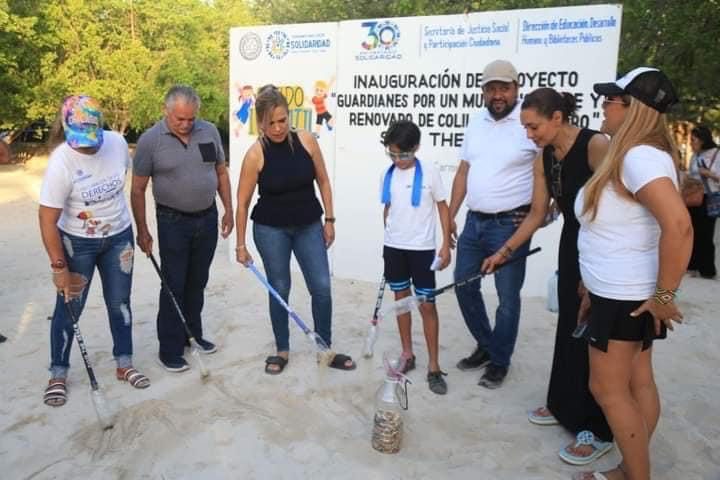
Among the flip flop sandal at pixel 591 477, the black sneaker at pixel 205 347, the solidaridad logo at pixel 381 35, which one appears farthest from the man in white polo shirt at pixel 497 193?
the solidaridad logo at pixel 381 35

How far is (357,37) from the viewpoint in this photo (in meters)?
5.86

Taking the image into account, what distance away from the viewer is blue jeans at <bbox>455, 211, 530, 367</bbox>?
139 inches

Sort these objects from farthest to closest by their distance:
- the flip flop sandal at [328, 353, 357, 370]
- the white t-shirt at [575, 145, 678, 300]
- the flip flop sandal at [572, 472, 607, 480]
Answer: the flip flop sandal at [328, 353, 357, 370]
the flip flop sandal at [572, 472, 607, 480]
the white t-shirt at [575, 145, 678, 300]

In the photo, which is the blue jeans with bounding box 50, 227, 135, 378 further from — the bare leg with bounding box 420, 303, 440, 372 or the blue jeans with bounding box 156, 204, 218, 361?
the bare leg with bounding box 420, 303, 440, 372

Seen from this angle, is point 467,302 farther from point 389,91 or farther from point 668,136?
point 389,91

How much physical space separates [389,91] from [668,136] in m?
3.78

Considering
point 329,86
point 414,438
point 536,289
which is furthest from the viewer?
point 329,86

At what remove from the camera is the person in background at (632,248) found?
210 centimetres

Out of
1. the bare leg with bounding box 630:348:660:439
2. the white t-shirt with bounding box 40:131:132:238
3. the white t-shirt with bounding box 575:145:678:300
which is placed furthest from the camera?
the white t-shirt with bounding box 40:131:132:238

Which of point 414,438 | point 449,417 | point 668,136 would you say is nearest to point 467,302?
point 449,417

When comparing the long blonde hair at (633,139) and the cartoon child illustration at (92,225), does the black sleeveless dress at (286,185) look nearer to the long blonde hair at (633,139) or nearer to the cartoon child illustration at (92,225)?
the cartoon child illustration at (92,225)

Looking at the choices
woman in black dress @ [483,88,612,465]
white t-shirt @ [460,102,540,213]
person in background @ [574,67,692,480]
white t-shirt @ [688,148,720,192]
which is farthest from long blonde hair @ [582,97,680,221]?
white t-shirt @ [688,148,720,192]

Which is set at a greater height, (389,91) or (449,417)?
(389,91)

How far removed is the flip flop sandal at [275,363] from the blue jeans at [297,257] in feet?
0.63
